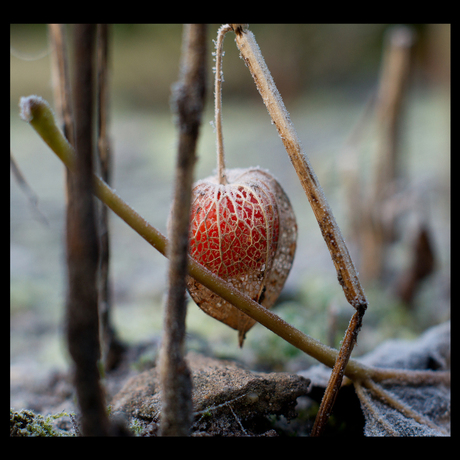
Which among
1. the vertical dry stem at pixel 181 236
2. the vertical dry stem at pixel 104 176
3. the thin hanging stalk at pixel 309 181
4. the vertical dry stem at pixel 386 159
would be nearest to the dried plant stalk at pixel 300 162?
the thin hanging stalk at pixel 309 181

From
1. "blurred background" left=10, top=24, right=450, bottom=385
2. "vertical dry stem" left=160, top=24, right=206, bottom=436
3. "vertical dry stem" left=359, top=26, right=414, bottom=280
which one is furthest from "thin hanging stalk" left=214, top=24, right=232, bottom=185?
"vertical dry stem" left=359, top=26, right=414, bottom=280

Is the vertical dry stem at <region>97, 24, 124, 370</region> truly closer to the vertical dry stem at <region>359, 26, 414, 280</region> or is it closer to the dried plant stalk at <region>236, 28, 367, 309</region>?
the dried plant stalk at <region>236, 28, 367, 309</region>

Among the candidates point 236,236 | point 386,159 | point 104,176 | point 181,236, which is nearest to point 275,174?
point 386,159

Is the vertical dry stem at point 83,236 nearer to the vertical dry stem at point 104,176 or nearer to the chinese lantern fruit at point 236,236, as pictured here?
the chinese lantern fruit at point 236,236

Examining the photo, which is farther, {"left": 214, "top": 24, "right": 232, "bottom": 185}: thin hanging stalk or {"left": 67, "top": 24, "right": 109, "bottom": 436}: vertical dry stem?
{"left": 214, "top": 24, "right": 232, "bottom": 185}: thin hanging stalk

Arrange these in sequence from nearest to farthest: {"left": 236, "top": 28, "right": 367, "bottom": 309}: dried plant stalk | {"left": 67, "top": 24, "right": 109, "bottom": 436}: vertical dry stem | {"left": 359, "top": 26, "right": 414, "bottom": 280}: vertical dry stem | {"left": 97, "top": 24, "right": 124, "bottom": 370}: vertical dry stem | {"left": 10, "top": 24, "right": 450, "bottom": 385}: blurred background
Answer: {"left": 67, "top": 24, "right": 109, "bottom": 436}: vertical dry stem < {"left": 236, "top": 28, "right": 367, "bottom": 309}: dried plant stalk < {"left": 97, "top": 24, "right": 124, "bottom": 370}: vertical dry stem < {"left": 10, "top": 24, "right": 450, "bottom": 385}: blurred background < {"left": 359, "top": 26, "right": 414, "bottom": 280}: vertical dry stem
